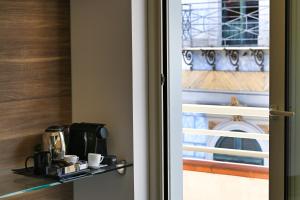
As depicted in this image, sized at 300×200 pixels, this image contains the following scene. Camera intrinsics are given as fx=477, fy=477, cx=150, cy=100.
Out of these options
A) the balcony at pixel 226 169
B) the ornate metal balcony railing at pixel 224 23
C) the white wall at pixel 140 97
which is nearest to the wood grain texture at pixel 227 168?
the balcony at pixel 226 169

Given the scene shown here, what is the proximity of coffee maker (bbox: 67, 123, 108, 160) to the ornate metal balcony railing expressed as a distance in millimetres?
2154

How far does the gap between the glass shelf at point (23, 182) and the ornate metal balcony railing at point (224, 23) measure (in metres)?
2.31

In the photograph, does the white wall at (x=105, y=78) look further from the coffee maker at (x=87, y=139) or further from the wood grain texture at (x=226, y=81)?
the wood grain texture at (x=226, y=81)

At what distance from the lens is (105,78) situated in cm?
261

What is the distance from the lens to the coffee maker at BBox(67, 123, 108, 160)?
8.23 ft

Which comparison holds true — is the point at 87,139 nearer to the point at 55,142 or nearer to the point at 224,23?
the point at 55,142

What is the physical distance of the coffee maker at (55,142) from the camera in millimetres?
2414

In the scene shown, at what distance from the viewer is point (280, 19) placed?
2.17 meters

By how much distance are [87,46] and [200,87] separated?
2.17 meters

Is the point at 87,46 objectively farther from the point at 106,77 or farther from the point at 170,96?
the point at 170,96

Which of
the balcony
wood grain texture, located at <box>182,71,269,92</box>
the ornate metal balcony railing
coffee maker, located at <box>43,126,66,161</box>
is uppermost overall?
the ornate metal balcony railing

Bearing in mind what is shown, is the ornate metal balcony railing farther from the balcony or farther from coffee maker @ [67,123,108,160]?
coffee maker @ [67,123,108,160]

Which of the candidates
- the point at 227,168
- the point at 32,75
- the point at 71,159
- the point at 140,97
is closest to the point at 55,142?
the point at 71,159

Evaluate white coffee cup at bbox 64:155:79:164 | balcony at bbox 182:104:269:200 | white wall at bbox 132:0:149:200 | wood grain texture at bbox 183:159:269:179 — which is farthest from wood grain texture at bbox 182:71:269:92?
white coffee cup at bbox 64:155:79:164
